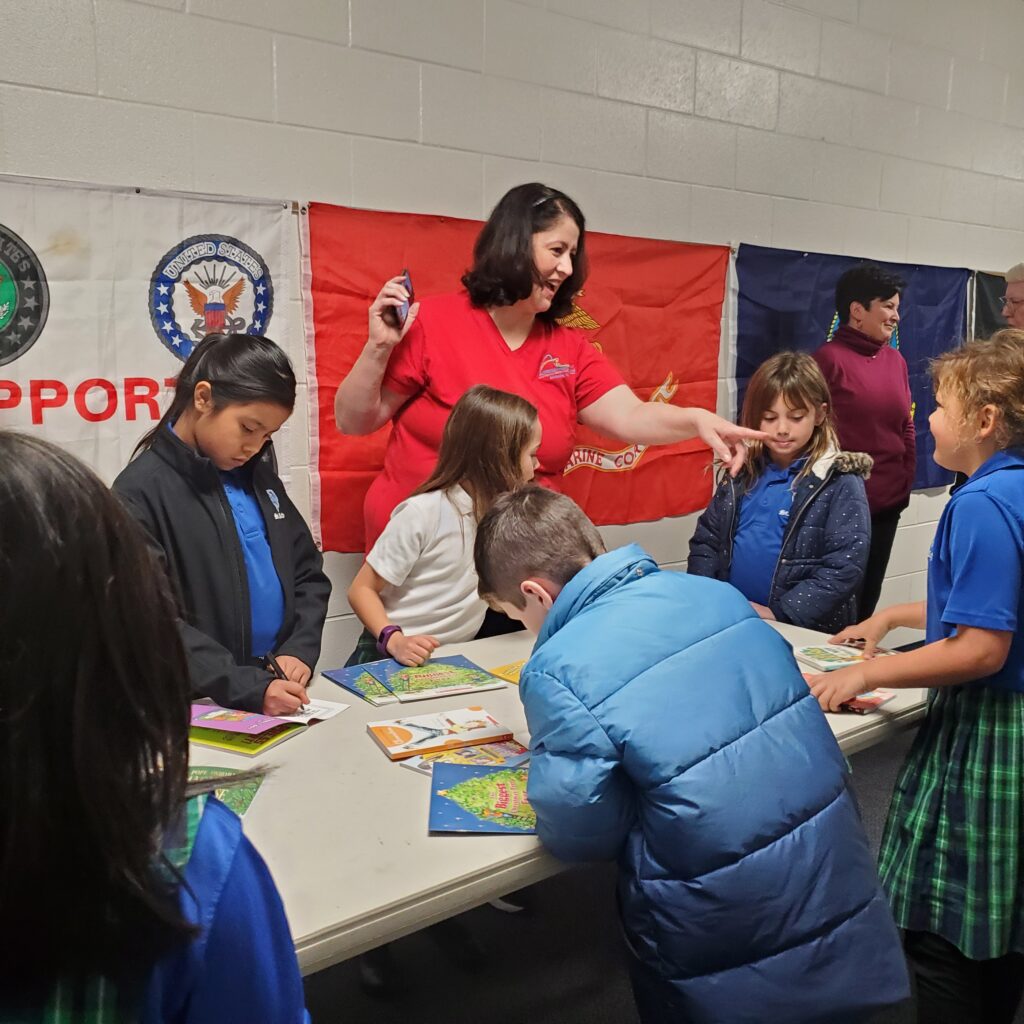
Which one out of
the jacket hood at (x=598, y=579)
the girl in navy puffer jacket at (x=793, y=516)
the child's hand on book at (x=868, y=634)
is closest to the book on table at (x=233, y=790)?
the jacket hood at (x=598, y=579)

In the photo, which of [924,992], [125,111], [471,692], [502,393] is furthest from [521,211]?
[924,992]

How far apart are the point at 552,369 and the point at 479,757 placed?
1.31m

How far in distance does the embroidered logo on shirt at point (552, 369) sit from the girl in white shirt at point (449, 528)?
0.37 meters

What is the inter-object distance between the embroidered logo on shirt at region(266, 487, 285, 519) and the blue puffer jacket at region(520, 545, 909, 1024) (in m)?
0.87

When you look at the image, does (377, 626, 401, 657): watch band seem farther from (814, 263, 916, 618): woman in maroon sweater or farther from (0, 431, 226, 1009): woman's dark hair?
(814, 263, 916, 618): woman in maroon sweater

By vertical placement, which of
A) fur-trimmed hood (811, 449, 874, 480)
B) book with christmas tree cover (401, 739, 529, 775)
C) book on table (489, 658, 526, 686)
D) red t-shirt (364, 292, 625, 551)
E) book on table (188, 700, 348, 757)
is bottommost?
book on table (489, 658, 526, 686)

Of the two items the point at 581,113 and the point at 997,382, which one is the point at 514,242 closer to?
the point at 581,113

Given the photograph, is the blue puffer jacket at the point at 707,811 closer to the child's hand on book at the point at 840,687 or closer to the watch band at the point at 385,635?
the child's hand on book at the point at 840,687

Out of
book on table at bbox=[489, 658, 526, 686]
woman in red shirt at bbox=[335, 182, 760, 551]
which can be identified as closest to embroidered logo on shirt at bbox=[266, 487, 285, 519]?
woman in red shirt at bbox=[335, 182, 760, 551]

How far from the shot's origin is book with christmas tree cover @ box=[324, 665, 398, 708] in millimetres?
1611

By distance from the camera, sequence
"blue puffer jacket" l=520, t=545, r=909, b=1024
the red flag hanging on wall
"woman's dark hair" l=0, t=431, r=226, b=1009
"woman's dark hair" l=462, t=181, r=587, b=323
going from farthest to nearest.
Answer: the red flag hanging on wall, "woman's dark hair" l=462, t=181, r=587, b=323, "blue puffer jacket" l=520, t=545, r=909, b=1024, "woman's dark hair" l=0, t=431, r=226, b=1009

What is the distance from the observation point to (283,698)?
59.8 inches

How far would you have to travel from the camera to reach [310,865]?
3.52 ft

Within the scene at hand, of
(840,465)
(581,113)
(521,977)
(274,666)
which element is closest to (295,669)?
(274,666)
